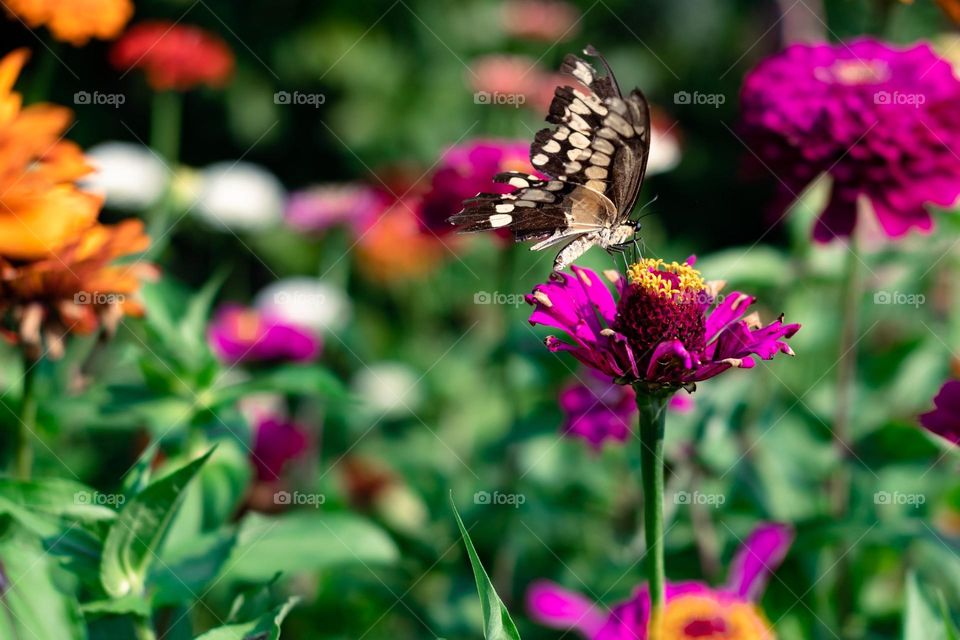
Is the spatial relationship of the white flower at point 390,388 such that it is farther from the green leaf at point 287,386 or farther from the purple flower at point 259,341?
the green leaf at point 287,386

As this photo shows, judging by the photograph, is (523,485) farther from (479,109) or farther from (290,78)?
(290,78)

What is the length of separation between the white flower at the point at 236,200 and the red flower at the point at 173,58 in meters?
0.22

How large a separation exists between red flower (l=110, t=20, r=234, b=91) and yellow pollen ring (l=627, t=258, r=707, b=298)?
1671 mm

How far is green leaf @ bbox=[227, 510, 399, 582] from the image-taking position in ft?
3.33

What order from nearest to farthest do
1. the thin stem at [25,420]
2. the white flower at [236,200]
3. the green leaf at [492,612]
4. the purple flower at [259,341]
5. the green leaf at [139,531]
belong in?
the green leaf at [492,612], the green leaf at [139,531], the thin stem at [25,420], the purple flower at [259,341], the white flower at [236,200]

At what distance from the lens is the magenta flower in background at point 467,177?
1.43 meters

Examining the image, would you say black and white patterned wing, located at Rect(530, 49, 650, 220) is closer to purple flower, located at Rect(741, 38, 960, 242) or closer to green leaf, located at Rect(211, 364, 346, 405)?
purple flower, located at Rect(741, 38, 960, 242)

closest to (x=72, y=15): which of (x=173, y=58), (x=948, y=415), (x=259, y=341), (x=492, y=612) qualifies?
(x=259, y=341)

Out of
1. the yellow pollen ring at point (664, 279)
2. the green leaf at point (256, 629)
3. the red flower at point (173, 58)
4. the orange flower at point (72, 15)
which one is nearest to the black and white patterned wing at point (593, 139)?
the yellow pollen ring at point (664, 279)

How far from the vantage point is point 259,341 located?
1.67 metres

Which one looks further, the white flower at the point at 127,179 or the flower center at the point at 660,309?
the white flower at the point at 127,179

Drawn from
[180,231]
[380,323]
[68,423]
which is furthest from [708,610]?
[380,323]

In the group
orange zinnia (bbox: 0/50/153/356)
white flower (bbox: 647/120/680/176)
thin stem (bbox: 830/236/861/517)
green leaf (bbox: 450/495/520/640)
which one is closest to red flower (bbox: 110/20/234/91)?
white flower (bbox: 647/120/680/176)

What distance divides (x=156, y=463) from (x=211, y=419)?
393mm
